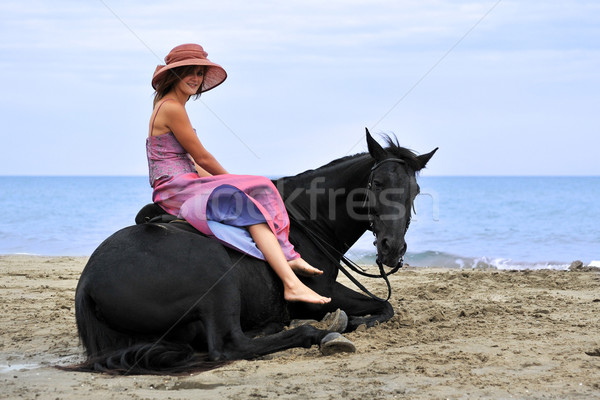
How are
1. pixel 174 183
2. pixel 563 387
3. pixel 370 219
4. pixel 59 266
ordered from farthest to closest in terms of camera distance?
1. pixel 59 266
2. pixel 370 219
3. pixel 174 183
4. pixel 563 387

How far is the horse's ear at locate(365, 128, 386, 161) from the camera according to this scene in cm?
473

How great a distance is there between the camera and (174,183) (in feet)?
14.9

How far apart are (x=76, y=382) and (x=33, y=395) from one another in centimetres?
30

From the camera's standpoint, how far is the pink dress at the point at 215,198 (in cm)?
445

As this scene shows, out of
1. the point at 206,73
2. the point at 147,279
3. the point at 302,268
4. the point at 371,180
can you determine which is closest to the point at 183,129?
the point at 206,73

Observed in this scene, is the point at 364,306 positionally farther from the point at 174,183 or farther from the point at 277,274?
the point at 174,183

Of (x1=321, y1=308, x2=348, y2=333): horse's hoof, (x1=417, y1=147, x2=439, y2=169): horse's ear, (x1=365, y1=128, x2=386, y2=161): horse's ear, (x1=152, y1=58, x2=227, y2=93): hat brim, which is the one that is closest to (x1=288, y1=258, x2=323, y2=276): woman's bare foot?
(x1=321, y1=308, x2=348, y2=333): horse's hoof

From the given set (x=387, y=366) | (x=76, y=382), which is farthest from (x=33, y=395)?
(x=387, y=366)

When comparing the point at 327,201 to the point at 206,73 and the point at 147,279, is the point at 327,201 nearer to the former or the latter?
the point at 206,73

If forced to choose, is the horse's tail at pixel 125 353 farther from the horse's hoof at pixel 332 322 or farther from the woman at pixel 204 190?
the horse's hoof at pixel 332 322

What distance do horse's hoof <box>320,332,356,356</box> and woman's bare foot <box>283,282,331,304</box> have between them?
40 cm

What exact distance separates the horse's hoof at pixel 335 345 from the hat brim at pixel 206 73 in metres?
2.13

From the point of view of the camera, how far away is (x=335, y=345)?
413 cm

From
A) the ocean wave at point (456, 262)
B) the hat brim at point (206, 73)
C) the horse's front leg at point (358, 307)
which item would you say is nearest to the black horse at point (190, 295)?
the horse's front leg at point (358, 307)
